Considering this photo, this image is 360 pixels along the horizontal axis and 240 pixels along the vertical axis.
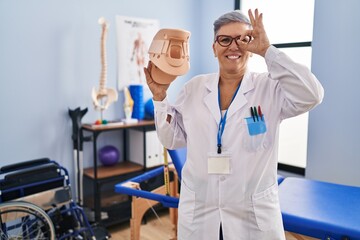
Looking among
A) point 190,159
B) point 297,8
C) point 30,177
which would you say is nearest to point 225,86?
point 190,159

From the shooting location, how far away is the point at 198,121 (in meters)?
1.21

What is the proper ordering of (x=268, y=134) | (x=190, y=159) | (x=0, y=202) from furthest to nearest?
(x=0, y=202)
(x=190, y=159)
(x=268, y=134)

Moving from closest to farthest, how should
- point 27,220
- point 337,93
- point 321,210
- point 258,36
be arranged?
point 258,36 → point 321,210 → point 27,220 → point 337,93

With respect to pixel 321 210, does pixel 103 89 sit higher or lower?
higher

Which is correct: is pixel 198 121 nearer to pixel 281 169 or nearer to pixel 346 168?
pixel 346 168

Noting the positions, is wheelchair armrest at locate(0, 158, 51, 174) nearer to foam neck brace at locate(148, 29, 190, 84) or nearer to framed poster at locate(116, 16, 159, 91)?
framed poster at locate(116, 16, 159, 91)

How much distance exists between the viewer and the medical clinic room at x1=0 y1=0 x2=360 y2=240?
1.14m

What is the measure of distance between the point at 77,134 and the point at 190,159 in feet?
5.45

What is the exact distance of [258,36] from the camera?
107cm

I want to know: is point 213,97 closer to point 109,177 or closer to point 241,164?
point 241,164

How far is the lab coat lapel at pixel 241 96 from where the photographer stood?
3.84ft

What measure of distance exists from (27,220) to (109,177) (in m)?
0.78

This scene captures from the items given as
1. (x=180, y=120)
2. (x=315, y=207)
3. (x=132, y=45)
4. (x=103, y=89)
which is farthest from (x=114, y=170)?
(x=315, y=207)

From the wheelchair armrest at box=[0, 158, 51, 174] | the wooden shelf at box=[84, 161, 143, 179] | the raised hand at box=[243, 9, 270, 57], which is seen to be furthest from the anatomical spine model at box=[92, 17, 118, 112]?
the raised hand at box=[243, 9, 270, 57]
